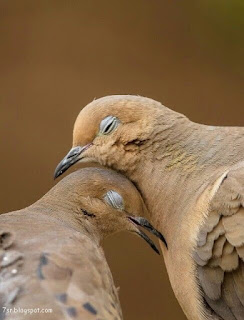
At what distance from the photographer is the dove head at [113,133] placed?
238 centimetres

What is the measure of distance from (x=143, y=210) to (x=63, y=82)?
148cm

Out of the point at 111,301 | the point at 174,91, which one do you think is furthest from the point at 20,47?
the point at 111,301

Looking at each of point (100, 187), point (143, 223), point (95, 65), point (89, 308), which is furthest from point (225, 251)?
point (95, 65)

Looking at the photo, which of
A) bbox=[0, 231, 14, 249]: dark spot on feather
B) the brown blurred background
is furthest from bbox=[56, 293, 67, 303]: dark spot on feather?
the brown blurred background

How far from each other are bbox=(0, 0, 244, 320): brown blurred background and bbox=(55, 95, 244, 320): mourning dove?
142 cm

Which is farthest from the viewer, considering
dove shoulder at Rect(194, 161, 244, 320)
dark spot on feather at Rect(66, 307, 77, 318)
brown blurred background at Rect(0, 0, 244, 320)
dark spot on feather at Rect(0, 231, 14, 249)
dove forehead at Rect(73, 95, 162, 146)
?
brown blurred background at Rect(0, 0, 244, 320)

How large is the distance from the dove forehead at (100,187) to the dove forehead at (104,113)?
87mm

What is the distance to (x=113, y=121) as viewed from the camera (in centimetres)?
239

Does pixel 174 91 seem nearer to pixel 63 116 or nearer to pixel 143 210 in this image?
pixel 63 116

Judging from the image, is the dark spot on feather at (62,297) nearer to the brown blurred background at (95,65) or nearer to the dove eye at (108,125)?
the dove eye at (108,125)

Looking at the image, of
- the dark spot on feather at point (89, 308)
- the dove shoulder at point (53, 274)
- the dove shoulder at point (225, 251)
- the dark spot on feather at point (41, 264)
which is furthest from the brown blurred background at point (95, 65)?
the dark spot on feather at point (89, 308)

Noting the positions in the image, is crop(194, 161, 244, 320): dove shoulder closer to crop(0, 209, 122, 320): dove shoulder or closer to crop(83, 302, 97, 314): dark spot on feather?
crop(0, 209, 122, 320): dove shoulder

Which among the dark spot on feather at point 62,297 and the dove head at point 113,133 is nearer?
the dark spot on feather at point 62,297

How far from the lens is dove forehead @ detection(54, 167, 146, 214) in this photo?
238 cm
